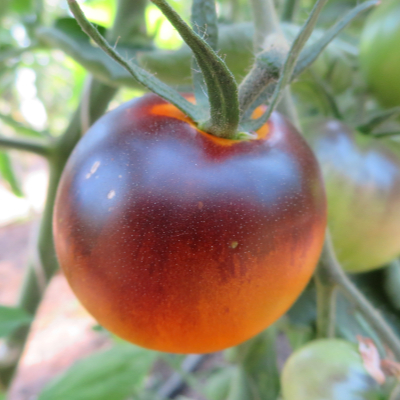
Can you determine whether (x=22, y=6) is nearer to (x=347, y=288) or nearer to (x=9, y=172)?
(x=9, y=172)

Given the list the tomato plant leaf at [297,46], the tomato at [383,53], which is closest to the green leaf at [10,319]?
the tomato plant leaf at [297,46]

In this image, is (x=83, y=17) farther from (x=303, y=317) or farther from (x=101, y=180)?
(x=303, y=317)

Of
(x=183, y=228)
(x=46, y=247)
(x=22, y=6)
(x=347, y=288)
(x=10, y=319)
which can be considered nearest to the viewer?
(x=183, y=228)

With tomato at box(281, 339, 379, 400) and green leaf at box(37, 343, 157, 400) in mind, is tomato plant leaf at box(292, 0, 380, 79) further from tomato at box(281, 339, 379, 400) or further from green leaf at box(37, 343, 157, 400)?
green leaf at box(37, 343, 157, 400)

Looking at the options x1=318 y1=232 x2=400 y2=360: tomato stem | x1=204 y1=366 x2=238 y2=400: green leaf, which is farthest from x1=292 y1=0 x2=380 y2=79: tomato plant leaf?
x1=204 y1=366 x2=238 y2=400: green leaf

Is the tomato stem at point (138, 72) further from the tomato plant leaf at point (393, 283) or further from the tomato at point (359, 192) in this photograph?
the tomato plant leaf at point (393, 283)

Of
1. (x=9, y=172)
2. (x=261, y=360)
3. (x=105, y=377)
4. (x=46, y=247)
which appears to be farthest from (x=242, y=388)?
(x=9, y=172)
